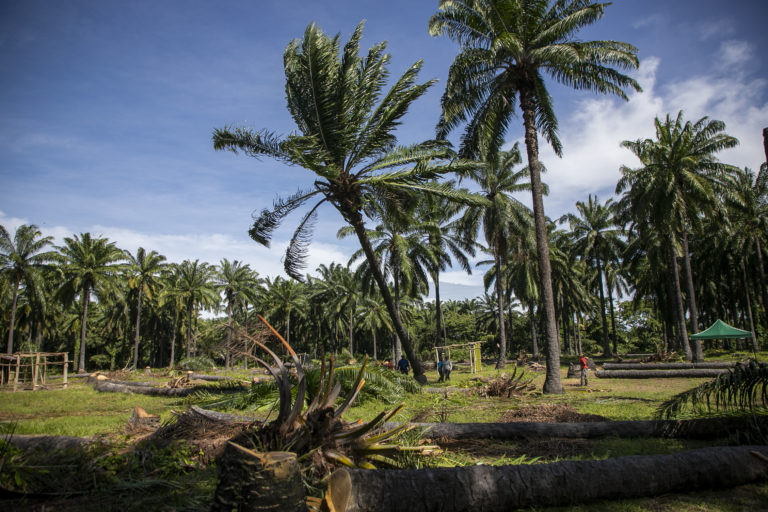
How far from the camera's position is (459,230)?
3572 cm

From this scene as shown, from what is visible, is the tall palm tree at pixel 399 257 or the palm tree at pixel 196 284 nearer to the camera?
the tall palm tree at pixel 399 257

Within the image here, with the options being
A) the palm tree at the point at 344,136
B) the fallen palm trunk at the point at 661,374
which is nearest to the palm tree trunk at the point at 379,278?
the palm tree at the point at 344,136

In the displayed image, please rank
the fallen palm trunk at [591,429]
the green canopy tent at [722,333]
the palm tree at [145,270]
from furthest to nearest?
the palm tree at [145,270], the green canopy tent at [722,333], the fallen palm trunk at [591,429]

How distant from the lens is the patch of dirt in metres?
9.71

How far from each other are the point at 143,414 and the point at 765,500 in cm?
947

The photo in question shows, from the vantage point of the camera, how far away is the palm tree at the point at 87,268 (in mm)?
38219

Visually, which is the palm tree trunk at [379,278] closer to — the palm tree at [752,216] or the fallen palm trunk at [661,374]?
the fallen palm trunk at [661,374]

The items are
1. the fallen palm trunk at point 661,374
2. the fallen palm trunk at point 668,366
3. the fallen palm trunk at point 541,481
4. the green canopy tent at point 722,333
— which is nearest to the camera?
the fallen palm trunk at point 541,481

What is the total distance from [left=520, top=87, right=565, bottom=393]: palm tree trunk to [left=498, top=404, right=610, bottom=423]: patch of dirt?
5378 millimetres

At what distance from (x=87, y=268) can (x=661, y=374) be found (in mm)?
43167

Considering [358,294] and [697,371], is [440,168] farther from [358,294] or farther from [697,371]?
[358,294]

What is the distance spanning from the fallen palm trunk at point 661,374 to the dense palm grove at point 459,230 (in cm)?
329

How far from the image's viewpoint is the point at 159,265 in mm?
48281

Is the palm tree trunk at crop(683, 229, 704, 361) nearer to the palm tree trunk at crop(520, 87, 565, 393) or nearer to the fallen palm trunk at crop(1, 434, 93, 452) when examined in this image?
the palm tree trunk at crop(520, 87, 565, 393)
